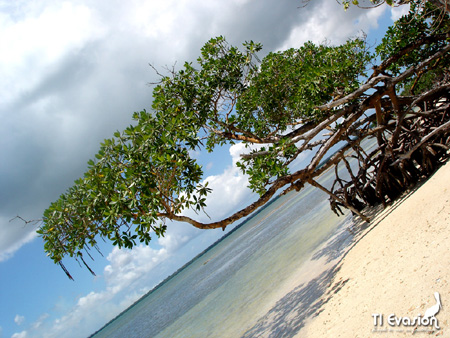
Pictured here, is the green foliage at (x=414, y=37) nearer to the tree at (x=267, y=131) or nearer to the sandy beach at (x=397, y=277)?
the tree at (x=267, y=131)

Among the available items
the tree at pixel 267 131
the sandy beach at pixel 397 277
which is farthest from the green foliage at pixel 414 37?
the sandy beach at pixel 397 277

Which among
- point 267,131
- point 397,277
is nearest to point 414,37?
point 267,131

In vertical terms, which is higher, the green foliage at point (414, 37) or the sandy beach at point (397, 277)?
the green foliage at point (414, 37)

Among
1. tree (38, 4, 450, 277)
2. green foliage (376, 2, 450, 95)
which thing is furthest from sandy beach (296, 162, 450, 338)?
green foliage (376, 2, 450, 95)

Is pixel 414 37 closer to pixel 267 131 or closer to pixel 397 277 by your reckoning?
pixel 267 131

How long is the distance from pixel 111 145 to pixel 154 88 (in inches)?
123

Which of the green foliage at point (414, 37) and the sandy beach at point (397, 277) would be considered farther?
the green foliage at point (414, 37)

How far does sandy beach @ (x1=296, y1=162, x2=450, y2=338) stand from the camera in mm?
3423

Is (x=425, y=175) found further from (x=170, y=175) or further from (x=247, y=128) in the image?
(x=170, y=175)

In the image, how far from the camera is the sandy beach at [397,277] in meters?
3.42

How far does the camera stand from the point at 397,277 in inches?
169

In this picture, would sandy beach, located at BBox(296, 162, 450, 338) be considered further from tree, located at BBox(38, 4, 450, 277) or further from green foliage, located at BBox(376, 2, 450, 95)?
green foliage, located at BBox(376, 2, 450, 95)

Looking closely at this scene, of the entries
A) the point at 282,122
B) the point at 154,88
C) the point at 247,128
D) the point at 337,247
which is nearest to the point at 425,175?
the point at 337,247

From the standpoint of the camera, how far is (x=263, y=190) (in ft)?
20.9
